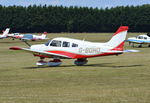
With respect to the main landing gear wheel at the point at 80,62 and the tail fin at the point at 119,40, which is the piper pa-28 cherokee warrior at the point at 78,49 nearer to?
the tail fin at the point at 119,40

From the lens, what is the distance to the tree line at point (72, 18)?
14788cm

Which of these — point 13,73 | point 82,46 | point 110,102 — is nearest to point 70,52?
point 82,46

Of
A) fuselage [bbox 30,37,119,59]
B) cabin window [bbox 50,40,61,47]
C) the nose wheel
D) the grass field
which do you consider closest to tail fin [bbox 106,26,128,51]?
fuselage [bbox 30,37,119,59]

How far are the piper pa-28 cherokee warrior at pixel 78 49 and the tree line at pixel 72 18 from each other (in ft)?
386

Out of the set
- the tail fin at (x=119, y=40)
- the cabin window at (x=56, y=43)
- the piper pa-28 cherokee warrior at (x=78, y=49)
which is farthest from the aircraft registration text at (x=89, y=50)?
the cabin window at (x=56, y=43)

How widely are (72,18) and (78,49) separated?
13121cm

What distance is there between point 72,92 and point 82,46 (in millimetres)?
9858

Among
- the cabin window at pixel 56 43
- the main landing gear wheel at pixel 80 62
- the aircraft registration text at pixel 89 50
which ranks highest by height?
the cabin window at pixel 56 43

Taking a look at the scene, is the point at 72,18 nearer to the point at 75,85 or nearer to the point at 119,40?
the point at 119,40

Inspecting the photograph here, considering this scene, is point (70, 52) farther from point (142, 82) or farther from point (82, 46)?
point (142, 82)

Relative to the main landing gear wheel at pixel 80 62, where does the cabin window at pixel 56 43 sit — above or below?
above

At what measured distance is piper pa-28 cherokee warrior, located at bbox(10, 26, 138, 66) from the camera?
81.6 feet

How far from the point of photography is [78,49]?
1005 inches

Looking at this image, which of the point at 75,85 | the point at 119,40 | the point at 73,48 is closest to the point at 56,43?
the point at 73,48
